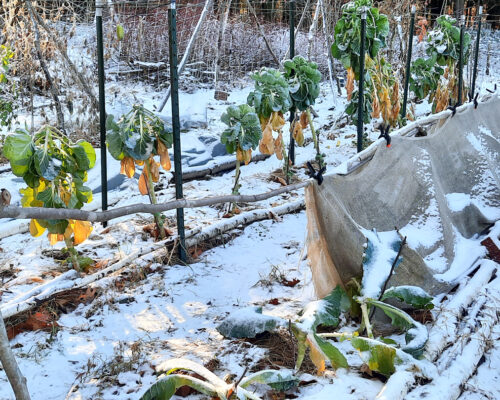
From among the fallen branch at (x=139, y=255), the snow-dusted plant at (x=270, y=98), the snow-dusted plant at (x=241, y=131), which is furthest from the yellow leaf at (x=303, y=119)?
the snow-dusted plant at (x=241, y=131)

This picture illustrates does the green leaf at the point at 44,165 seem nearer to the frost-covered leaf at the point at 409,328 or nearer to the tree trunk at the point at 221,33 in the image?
the frost-covered leaf at the point at 409,328

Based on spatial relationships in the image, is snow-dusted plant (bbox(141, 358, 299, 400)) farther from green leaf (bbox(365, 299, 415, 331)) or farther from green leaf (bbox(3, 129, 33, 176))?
green leaf (bbox(3, 129, 33, 176))

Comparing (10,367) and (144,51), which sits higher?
(144,51)

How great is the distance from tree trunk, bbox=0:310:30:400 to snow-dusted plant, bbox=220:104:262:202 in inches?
105

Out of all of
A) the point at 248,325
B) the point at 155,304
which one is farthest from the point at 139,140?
the point at 248,325

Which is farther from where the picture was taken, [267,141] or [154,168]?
[267,141]

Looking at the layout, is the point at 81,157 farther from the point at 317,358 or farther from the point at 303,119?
the point at 303,119

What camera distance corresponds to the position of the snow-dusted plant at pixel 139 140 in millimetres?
3537

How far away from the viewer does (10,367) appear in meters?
1.59

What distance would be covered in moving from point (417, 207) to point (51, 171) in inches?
75.7

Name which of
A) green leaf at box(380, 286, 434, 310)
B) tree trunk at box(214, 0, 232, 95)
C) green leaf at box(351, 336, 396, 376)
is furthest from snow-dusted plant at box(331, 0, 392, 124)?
green leaf at box(351, 336, 396, 376)

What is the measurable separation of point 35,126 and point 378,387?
6.13 metres

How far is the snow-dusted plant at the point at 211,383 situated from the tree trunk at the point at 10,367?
49cm

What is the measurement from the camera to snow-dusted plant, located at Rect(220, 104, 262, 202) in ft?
13.4
